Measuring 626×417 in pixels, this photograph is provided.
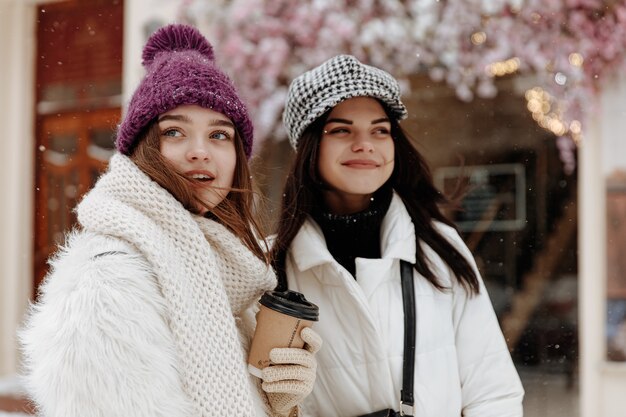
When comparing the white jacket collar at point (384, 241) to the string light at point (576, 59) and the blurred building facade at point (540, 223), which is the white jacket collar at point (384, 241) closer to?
the blurred building facade at point (540, 223)

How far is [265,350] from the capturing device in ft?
5.22

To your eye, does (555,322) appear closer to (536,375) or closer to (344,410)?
(536,375)

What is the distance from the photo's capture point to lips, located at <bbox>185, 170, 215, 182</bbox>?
1.59 m

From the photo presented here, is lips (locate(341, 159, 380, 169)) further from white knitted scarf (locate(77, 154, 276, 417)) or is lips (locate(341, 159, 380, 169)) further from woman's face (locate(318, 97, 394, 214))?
white knitted scarf (locate(77, 154, 276, 417))

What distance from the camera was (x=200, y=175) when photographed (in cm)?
160

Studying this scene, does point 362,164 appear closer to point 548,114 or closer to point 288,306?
point 288,306

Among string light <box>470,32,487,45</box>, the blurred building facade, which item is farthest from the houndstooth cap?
string light <box>470,32,487,45</box>

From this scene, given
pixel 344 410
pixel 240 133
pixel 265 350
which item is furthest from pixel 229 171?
pixel 344 410

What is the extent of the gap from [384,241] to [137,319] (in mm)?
939

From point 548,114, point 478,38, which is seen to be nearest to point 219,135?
point 478,38

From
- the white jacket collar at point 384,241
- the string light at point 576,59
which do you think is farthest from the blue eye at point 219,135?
the string light at point 576,59

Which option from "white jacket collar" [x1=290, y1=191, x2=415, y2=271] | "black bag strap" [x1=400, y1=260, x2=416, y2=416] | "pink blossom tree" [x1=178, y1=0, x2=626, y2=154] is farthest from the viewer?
"pink blossom tree" [x1=178, y1=0, x2=626, y2=154]

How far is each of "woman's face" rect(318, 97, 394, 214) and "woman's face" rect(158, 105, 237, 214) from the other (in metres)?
0.51

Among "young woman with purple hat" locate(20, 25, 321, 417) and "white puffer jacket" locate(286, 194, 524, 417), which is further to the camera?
"white puffer jacket" locate(286, 194, 524, 417)
